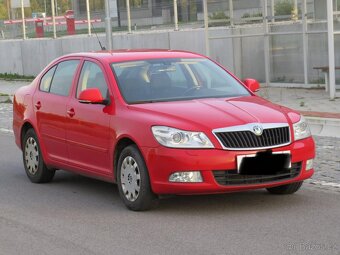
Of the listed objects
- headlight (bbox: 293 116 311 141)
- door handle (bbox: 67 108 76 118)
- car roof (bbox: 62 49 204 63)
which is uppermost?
car roof (bbox: 62 49 204 63)

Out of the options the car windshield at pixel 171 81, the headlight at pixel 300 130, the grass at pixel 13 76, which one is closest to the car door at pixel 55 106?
the car windshield at pixel 171 81

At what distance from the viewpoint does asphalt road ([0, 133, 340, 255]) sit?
676cm

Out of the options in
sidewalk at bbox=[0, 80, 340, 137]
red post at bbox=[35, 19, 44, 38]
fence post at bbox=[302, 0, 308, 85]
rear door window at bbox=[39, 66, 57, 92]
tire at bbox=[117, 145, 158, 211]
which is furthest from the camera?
red post at bbox=[35, 19, 44, 38]

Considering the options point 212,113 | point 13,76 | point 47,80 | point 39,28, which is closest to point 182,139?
point 212,113

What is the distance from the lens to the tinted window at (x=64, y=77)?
9641mm

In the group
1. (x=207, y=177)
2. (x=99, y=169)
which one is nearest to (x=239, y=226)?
(x=207, y=177)

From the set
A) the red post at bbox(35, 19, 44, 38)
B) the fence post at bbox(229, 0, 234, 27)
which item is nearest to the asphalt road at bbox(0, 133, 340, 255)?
the fence post at bbox(229, 0, 234, 27)

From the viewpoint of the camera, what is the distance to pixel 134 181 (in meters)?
8.15

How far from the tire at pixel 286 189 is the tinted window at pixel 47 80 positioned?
3005 millimetres

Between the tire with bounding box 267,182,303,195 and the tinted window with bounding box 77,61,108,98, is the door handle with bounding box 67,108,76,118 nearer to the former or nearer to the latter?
the tinted window with bounding box 77,61,108,98

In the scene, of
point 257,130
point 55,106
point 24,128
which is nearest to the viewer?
point 257,130

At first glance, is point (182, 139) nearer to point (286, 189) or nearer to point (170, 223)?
point (170, 223)

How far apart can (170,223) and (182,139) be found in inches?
30.1

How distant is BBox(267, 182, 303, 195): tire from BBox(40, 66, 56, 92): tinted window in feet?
9.86
